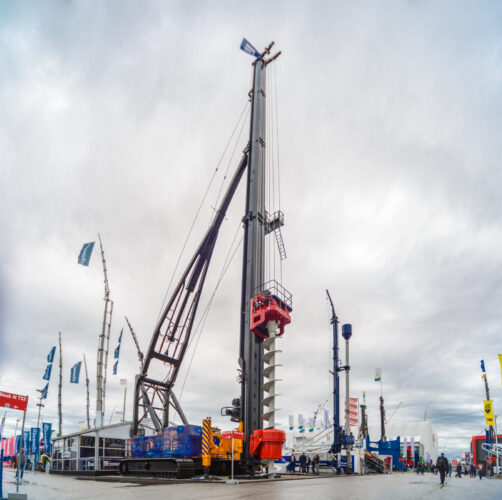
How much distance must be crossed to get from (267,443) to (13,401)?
11.6m

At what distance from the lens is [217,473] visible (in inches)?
770

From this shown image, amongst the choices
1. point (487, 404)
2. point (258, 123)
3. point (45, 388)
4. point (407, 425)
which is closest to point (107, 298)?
point (45, 388)

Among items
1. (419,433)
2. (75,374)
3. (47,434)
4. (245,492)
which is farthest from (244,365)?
(419,433)

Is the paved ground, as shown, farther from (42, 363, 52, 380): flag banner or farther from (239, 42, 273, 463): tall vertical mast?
(42, 363, 52, 380): flag banner

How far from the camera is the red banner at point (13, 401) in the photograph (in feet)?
42.8

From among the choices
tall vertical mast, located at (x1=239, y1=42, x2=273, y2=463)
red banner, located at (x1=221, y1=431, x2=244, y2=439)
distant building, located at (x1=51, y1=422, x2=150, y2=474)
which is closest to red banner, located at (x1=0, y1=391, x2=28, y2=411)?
red banner, located at (x1=221, y1=431, x2=244, y2=439)

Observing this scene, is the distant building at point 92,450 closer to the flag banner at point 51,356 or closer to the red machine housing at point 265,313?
the red machine housing at point 265,313

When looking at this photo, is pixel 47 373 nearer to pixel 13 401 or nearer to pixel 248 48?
pixel 13 401

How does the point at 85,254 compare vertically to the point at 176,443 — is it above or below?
above

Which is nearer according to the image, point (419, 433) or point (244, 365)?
point (244, 365)

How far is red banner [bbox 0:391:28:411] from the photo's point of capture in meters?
13.0

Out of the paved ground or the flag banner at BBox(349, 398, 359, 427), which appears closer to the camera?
the paved ground

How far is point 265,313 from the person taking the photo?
21.9 meters

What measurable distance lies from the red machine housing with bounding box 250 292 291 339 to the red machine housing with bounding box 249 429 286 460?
499 centimetres
